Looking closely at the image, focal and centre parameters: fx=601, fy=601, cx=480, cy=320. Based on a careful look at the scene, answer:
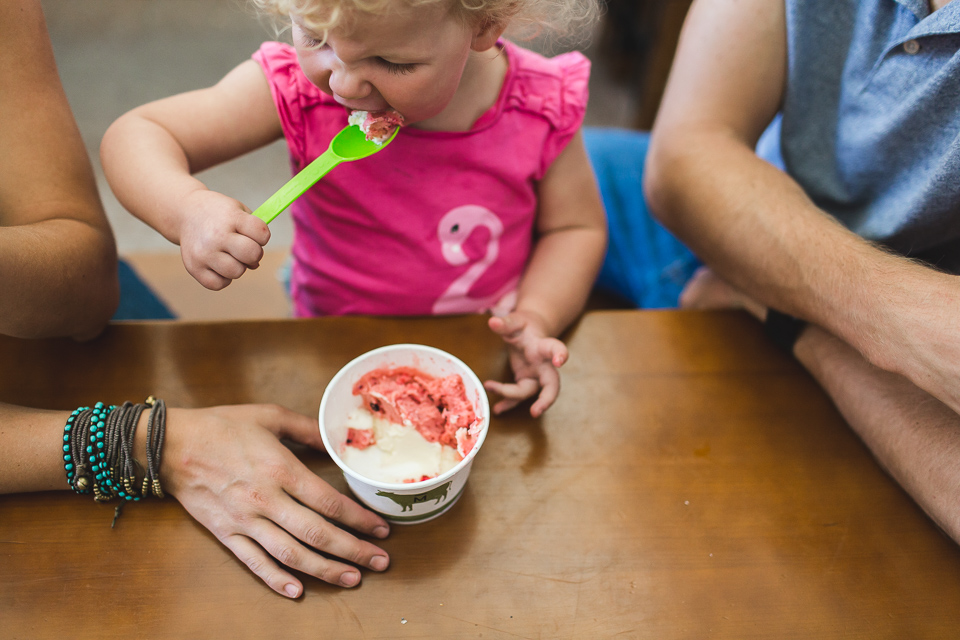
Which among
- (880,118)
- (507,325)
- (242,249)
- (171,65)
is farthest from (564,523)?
(171,65)

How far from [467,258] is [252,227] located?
46 cm

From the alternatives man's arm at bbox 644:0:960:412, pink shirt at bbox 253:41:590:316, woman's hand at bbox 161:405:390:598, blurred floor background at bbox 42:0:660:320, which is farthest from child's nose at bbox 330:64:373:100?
blurred floor background at bbox 42:0:660:320

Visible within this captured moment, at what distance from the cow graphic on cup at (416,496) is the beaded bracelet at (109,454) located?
29 cm

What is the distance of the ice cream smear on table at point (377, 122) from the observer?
2.79ft

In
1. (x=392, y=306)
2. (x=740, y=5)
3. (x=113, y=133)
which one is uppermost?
(x=740, y=5)

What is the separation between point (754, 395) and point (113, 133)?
1.03 meters

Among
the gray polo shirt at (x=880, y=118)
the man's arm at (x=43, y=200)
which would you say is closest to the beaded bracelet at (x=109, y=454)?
the man's arm at (x=43, y=200)

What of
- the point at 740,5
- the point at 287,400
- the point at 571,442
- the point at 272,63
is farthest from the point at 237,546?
the point at 740,5

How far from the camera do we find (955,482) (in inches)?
29.2

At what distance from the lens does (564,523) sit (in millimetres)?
747

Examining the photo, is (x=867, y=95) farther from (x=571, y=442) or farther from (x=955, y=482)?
(x=571, y=442)

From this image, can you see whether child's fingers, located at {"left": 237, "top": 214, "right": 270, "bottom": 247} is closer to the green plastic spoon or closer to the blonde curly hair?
the green plastic spoon

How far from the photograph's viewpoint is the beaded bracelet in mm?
713

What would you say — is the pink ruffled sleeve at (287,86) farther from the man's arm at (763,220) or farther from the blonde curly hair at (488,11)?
the man's arm at (763,220)
